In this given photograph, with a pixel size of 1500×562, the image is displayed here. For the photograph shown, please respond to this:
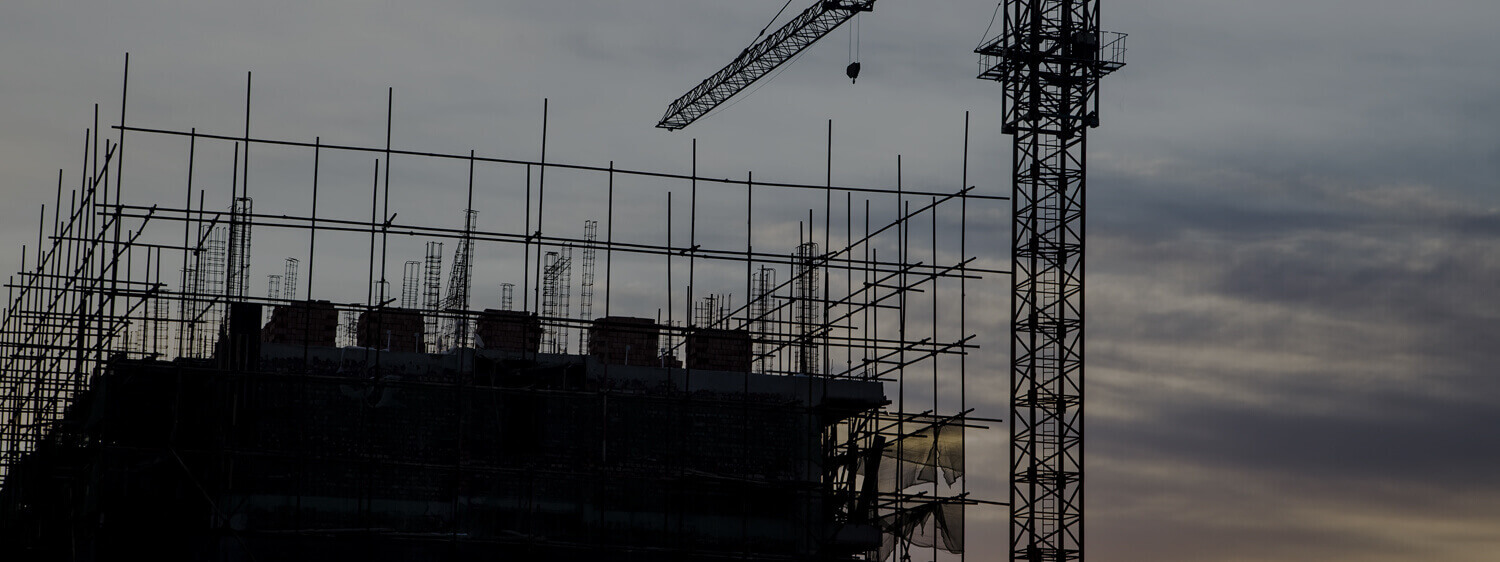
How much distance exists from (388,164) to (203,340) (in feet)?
27.5

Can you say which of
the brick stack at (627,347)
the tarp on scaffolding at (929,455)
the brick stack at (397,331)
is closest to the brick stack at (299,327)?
the brick stack at (397,331)

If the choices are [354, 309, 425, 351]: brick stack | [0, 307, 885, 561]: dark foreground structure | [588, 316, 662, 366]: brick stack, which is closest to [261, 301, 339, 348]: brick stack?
[354, 309, 425, 351]: brick stack

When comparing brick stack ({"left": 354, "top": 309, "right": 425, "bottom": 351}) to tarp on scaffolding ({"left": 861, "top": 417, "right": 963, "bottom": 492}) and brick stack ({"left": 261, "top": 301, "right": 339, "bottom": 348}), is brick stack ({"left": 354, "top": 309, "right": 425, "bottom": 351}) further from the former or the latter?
tarp on scaffolding ({"left": 861, "top": 417, "right": 963, "bottom": 492})

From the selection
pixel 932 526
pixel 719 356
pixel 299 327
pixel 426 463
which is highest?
pixel 299 327

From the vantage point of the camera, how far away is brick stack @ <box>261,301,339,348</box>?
40.4m

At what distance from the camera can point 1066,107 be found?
161ft

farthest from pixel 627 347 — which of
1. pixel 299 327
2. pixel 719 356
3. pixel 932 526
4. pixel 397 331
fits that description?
pixel 932 526

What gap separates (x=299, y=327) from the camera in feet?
136

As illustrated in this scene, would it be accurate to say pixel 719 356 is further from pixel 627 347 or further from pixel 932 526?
pixel 932 526

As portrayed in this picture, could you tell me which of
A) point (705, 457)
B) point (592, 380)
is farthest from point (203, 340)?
point (705, 457)

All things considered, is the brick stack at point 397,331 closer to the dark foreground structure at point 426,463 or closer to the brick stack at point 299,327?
the brick stack at point 299,327

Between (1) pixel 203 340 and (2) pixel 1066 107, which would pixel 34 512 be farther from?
(2) pixel 1066 107

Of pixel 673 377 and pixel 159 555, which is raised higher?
pixel 673 377

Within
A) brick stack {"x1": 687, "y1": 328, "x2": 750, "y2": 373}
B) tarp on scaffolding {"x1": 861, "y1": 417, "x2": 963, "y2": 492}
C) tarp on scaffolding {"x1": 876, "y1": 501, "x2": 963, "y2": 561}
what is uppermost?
brick stack {"x1": 687, "y1": 328, "x2": 750, "y2": 373}
